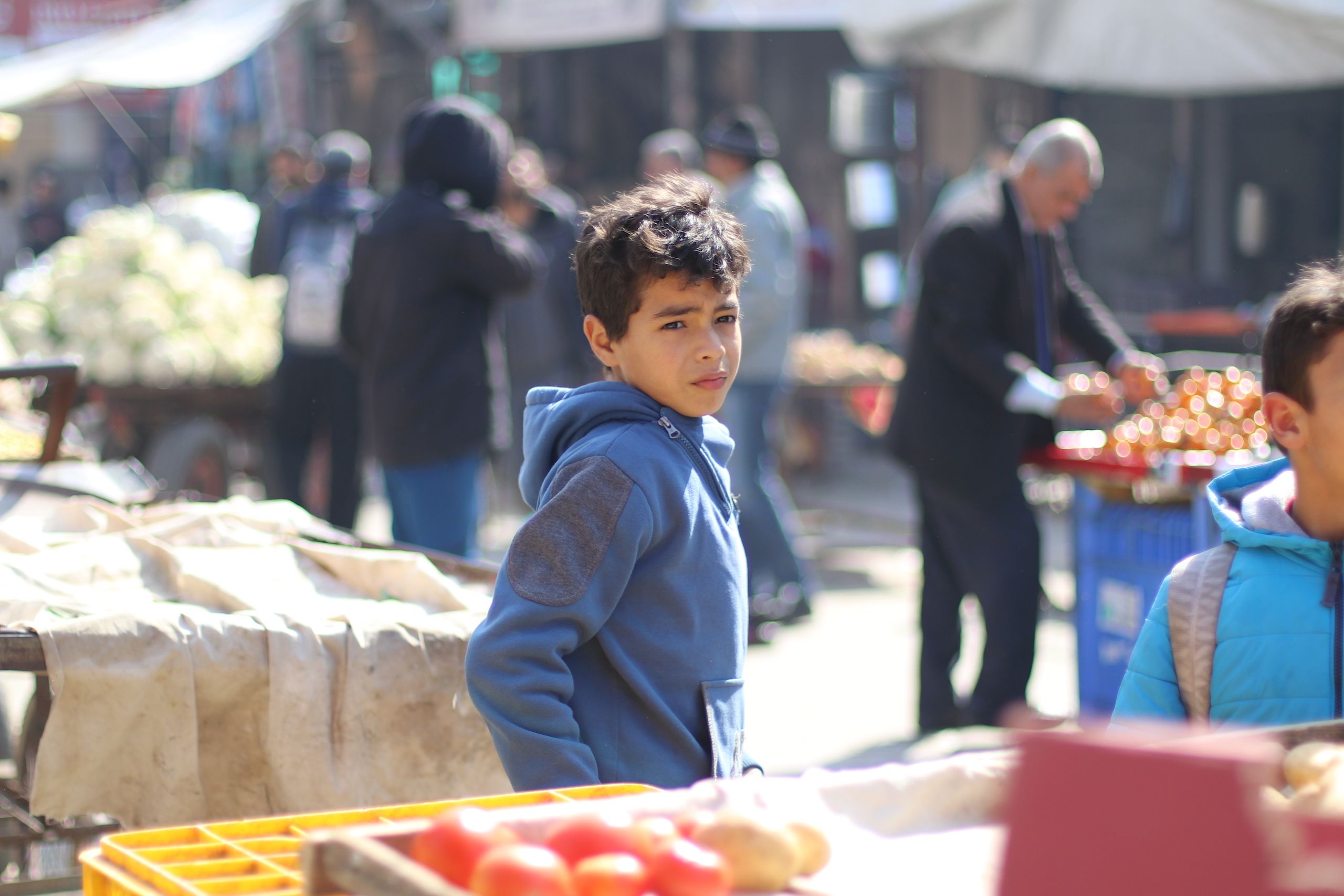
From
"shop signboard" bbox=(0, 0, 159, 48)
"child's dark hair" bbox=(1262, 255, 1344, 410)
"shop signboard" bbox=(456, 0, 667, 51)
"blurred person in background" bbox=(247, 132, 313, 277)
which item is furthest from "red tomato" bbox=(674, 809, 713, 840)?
"shop signboard" bbox=(0, 0, 159, 48)

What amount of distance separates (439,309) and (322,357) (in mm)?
2395

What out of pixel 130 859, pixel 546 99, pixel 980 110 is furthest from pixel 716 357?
pixel 546 99

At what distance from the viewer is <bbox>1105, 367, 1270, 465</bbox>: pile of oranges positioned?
4.48 meters

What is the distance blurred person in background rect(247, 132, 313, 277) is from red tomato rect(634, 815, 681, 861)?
24.5 feet

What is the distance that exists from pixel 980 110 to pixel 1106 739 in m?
11.4

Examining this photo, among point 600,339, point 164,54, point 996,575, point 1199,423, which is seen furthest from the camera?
point 164,54

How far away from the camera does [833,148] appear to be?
13398 millimetres

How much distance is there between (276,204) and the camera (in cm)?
912

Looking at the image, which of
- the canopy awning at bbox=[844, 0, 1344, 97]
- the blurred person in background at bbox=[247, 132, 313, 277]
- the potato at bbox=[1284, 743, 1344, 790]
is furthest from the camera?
the blurred person in background at bbox=[247, 132, 313, 277]

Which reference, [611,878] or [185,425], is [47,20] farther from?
[611,878]

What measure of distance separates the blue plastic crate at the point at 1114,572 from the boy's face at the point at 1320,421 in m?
2.37

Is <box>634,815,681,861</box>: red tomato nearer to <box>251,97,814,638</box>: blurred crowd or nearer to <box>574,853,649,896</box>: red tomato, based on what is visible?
→ <box>574,853,649,896</box>: red tomato

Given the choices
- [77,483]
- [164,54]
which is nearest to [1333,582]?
[77,483]

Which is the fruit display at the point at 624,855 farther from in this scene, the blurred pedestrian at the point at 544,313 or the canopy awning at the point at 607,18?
the canopy awning at the point at 607,18
